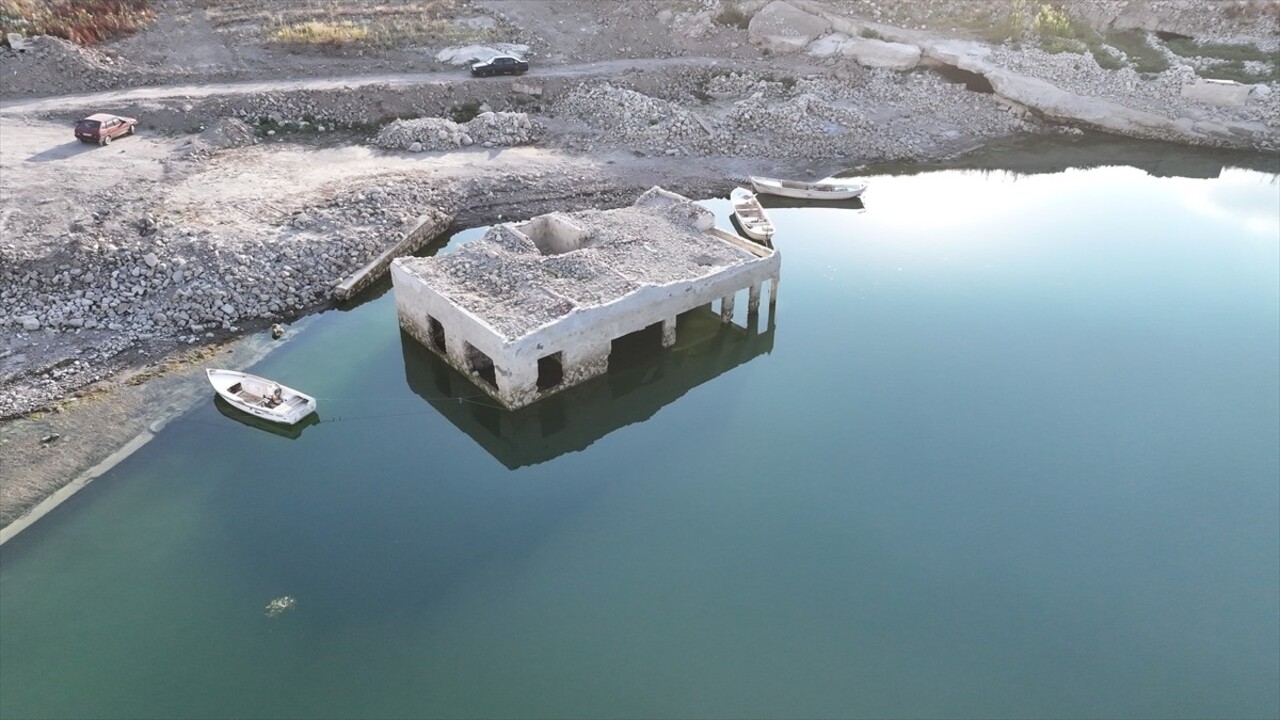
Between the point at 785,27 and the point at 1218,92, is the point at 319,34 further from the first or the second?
the point at 1218,92

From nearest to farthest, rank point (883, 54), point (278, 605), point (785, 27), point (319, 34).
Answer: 1. point (278, 605)
2. point (319, 34)
3. point (883, 54)
4. point (785, 27)

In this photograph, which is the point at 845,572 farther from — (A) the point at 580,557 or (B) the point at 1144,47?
(B) the point at 1144,47

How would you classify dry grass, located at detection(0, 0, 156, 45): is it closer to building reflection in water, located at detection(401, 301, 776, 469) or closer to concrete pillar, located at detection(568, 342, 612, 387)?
building reflection in water, located at detection(401, 301, 776, 469)

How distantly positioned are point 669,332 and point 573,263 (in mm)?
3649

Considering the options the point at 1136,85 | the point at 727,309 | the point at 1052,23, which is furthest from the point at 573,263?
the point at 1052,23

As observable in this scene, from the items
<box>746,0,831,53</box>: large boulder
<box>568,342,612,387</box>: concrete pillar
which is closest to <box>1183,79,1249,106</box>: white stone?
<box>746,0,831,53</box>: large boulder

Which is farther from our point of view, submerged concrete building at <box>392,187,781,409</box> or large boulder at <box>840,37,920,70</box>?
large boulder at <box>840,37,920,70</box>

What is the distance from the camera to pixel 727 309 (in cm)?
2694

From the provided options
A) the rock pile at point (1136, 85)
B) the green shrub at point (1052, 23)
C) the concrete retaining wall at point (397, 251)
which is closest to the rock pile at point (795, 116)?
the rock pile at point (1136, 85)

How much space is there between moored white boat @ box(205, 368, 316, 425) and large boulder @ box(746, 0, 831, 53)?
35049 mm

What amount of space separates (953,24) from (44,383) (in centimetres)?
4753

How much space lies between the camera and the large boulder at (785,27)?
4697cm

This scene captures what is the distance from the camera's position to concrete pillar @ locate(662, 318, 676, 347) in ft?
81.8

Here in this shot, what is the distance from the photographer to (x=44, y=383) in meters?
21.9
